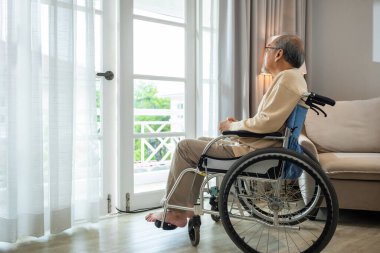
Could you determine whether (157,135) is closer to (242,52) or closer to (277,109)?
(242,52)

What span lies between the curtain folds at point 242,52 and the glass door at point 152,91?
237 millimetres

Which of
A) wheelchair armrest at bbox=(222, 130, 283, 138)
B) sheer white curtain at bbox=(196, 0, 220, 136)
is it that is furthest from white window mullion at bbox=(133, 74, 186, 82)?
wheelchair armrest at bbox=(222, 130, 283, 138)

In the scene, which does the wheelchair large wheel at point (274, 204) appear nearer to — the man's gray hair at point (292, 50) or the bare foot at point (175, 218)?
the bare foot at point (175, 218)

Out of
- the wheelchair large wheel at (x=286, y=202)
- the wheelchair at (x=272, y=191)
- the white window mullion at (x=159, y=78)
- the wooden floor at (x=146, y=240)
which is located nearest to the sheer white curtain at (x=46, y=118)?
the wooden floor at (x=146, y=240)

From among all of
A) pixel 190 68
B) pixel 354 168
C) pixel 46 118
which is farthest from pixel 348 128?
pixel 46 118

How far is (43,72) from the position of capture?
6.07 ft

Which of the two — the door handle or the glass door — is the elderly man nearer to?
the glass door

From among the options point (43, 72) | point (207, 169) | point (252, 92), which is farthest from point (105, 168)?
point (252, 92)

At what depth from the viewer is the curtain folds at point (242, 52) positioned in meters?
2.73

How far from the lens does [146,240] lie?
6.10 ft

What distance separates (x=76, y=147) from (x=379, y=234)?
1.74 metres

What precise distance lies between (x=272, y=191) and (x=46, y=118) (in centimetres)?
118

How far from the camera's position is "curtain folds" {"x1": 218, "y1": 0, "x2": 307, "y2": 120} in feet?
8.95

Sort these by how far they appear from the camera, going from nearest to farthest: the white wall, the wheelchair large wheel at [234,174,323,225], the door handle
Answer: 1. the wheelchair large wheel at [234,174,323,225]
2. the door handle
3. the white wall
